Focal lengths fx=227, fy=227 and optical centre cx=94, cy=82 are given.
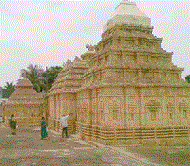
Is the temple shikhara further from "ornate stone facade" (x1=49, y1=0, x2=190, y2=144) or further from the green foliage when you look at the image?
the green foliage

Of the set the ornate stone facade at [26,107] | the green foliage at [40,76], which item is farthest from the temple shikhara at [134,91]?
the green foliage at [40,76]

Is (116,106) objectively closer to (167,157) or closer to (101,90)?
(101,90)

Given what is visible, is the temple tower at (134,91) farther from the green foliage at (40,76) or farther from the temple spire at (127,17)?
the green foliage at (40,76)

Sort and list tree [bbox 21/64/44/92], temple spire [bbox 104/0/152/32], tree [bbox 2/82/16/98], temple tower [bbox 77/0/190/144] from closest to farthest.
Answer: temple tower [bbox 77/0/190/144] → temple spire [bbox 104/0/152/32] → tree [bbox 21/64/44/92] → tree [bbox 2/82/16/98]

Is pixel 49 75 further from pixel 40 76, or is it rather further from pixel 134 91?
pixel 134 91

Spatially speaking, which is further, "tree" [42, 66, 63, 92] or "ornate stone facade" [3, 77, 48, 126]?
"tree" [42, 66, 63, 92]

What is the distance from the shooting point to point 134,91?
1259 cm

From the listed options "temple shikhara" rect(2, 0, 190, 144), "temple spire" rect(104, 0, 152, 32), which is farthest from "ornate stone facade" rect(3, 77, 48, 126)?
"temple spire" rect(104, 0, 152, 32)

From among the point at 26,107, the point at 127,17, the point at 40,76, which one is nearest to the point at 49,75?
the point at 40,76

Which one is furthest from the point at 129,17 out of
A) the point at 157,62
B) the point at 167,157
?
the point at 167,157

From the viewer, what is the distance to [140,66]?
13188 millimetres

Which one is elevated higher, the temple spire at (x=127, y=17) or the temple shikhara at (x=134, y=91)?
the temple spire at (x=127, y=17)

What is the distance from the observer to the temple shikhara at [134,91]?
1220cm

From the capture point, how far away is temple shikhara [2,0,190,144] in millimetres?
12195
